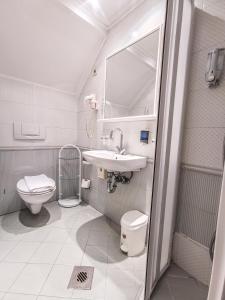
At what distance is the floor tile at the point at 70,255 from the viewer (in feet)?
4.11

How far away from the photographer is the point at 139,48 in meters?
1.52

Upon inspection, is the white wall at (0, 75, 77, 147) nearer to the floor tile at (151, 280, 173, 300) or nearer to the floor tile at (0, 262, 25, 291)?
the floor tile at (0, 262, 25, 291)

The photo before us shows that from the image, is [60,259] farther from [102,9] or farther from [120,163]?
[102,9]

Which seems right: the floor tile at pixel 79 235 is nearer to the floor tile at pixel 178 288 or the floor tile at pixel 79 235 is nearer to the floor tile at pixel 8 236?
the floor tile at pixel 8 236

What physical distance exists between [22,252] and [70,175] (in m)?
1.24

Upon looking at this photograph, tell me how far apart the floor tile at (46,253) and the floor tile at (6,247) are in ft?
0.80

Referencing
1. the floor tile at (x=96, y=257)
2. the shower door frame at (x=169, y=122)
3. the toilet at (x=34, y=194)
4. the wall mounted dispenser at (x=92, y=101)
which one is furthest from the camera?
the wall mounted dispenser at (x=92, y=101)

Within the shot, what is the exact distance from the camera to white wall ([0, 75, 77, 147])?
1847 millimetres

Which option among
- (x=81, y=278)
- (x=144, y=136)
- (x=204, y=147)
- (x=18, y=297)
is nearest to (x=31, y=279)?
(x=18, y=297)

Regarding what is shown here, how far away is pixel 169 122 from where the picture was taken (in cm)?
91

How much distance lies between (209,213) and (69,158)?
196 cm

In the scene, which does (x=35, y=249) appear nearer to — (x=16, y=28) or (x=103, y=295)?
(x=103, y=295)

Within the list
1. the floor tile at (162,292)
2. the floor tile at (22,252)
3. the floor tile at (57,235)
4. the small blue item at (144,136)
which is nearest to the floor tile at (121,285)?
the floor tile at (162,292)

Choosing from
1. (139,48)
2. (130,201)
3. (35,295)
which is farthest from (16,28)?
(35,295)
